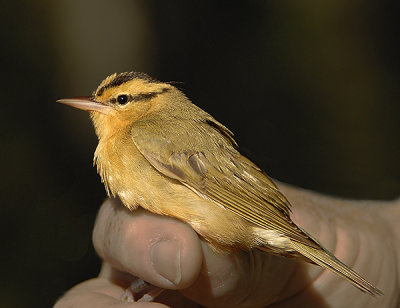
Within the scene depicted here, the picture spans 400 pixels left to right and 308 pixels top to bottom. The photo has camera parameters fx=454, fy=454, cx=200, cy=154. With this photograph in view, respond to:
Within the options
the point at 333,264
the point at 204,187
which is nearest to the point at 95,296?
the point at 204,187

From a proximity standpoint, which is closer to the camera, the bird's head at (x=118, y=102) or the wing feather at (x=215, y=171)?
the wing feather at (x=215, y=171)

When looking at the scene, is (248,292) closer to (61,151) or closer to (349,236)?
(349,236)

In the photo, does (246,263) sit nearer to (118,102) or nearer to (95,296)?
(95,296)

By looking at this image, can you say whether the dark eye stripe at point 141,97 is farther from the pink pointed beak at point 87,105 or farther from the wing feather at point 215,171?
the wing feather at point 215,171

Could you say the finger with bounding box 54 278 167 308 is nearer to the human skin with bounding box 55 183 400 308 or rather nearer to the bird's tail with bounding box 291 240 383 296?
the human skin with bounding box 55 183 400 308

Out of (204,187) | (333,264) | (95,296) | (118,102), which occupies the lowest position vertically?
(95,296)

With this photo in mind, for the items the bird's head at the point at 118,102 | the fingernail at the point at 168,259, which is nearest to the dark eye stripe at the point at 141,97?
the bird's head at the point at 118,102

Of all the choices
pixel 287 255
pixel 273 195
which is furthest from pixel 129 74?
pixel 287 255

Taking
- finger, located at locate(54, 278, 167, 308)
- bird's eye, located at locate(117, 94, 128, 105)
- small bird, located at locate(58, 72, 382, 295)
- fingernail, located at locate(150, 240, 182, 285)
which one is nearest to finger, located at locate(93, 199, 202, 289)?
fingernail, located at locate(150, 240, 182, 285)
